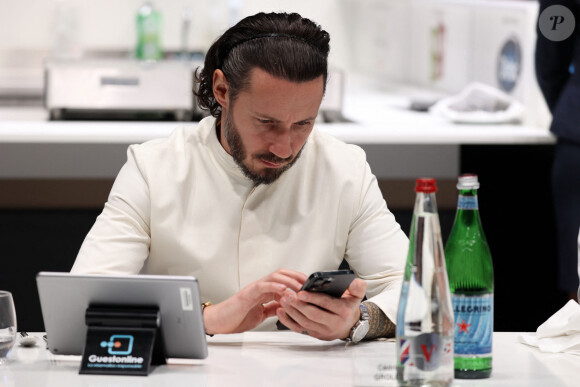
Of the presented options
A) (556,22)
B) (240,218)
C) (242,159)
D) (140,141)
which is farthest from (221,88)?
(556,22)

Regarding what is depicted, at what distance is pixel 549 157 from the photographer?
3076 mm

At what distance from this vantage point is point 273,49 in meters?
1.77

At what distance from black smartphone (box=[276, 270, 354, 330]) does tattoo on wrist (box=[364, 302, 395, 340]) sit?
9cm

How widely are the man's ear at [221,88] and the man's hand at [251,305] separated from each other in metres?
0.41

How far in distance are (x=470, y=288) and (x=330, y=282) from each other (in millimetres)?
213

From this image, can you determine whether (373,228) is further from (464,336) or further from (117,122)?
(117,122)

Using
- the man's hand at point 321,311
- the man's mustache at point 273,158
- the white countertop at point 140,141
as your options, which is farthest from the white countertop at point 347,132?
the man's hand at point 321,311

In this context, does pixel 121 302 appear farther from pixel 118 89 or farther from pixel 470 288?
pixel 118 89

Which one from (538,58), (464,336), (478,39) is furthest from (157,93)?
(464,336)

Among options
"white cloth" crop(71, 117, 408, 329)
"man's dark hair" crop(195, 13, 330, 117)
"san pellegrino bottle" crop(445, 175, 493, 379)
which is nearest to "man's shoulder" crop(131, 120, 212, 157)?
"white cloth" crop(71, 117, 408, 329)

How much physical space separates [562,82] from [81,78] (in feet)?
4.96

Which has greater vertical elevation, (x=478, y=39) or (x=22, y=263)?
(x=478, y=39)

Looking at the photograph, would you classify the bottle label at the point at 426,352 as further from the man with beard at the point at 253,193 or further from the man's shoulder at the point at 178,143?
the man's shoulder at the point at 178,143

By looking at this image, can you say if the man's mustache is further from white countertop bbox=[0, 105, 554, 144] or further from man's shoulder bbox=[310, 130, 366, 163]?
white countertop bbox=[0, 105, 554, 144]
